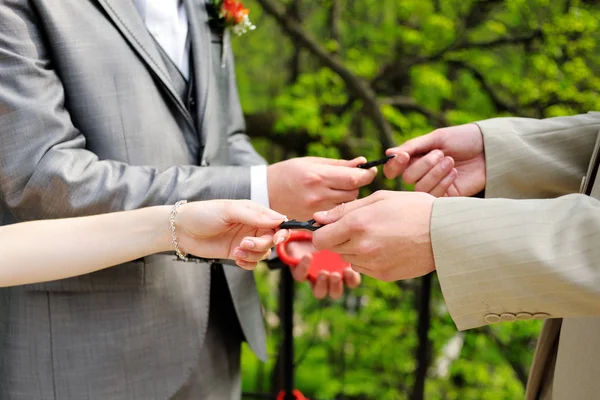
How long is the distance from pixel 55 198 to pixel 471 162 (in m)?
1.18

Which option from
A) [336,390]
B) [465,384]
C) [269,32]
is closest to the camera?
[336,390]

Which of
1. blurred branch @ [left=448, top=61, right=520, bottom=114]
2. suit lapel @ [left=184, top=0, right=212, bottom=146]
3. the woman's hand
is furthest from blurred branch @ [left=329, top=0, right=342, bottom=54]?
the woman's hand

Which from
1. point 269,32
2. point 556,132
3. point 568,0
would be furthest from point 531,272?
point 269,32

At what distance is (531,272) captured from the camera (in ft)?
4.13

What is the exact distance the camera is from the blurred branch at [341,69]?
4.28 meters

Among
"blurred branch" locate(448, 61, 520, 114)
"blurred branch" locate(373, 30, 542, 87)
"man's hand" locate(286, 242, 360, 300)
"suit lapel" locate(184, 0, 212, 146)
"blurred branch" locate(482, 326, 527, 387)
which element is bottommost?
"blurred branch" locate(482, 326, 527, 387)

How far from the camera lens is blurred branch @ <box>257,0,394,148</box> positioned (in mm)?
4281

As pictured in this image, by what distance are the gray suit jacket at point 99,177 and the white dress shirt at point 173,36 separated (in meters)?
0.04

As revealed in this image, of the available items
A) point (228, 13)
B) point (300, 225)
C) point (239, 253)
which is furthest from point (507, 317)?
point (228, 13)

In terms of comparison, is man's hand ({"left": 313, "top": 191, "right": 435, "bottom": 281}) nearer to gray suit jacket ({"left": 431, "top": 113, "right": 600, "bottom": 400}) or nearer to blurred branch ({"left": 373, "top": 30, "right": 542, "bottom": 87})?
gray suit jacket ({"left": 431, "top": 113, "right": 600, "bottom": 400})

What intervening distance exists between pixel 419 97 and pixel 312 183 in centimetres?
394

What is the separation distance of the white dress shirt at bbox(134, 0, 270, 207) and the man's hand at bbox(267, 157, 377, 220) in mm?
26

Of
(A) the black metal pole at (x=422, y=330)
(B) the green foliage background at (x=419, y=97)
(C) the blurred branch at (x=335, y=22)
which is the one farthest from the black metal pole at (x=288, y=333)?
(C) the blurred branch at (x=335, y=22)

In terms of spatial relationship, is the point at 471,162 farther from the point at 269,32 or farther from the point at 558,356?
the point at 269,32
